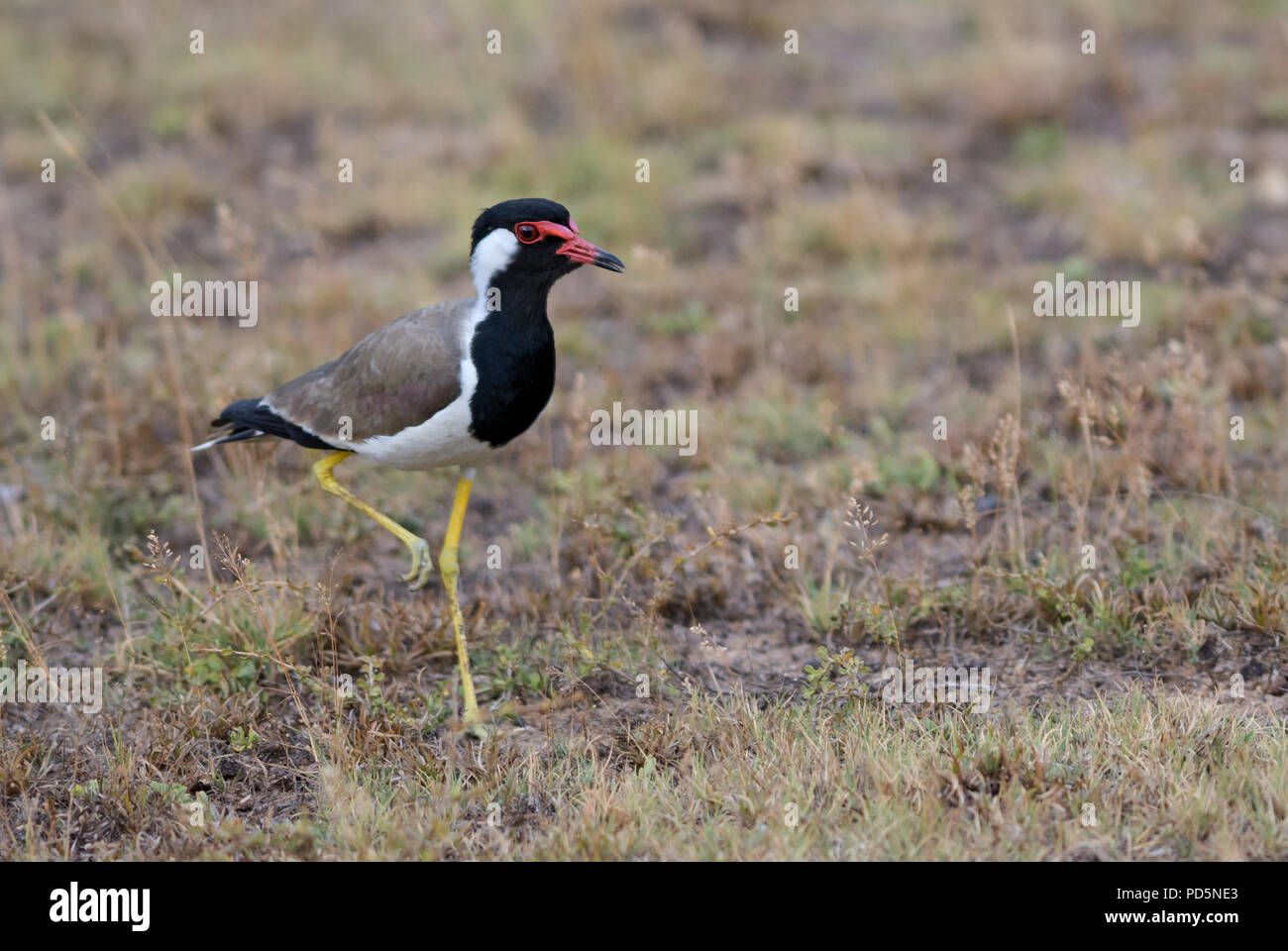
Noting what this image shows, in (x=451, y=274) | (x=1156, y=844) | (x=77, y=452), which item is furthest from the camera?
(x=451, y=274)

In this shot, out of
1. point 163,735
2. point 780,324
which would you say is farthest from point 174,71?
point 163,735

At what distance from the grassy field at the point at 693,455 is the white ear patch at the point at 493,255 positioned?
811 millimetres

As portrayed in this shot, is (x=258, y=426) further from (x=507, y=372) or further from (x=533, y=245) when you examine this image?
(x=533, y=245)

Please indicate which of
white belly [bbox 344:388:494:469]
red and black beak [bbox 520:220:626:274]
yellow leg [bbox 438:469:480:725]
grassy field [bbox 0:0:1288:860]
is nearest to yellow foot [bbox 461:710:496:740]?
yellow leg [bbox 438:469:480:725]

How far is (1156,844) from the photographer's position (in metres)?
3.87

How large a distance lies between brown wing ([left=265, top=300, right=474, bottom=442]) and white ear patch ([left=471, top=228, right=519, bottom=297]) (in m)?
0.14

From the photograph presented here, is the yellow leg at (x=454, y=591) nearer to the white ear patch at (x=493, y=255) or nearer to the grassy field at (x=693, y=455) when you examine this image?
the grassy field at (x=693, y=455)

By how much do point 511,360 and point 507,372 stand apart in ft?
0.17

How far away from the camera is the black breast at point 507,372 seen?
4.72m

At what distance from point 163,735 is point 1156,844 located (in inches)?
135

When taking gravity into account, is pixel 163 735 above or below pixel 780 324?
below

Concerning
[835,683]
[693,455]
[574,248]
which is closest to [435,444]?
[574,248]

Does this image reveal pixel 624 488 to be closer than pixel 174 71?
Yes

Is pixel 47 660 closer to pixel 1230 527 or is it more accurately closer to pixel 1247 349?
pixel 1230 527
